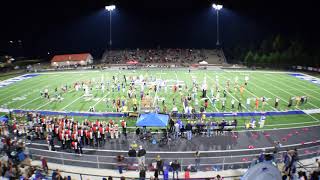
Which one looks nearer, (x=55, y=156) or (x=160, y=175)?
(x=160, y=175)

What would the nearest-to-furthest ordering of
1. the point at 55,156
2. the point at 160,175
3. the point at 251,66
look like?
the point at 160,175
the point at 55,156
the point at 251,66

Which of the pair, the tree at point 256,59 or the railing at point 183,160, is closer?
the railing at point 183,160

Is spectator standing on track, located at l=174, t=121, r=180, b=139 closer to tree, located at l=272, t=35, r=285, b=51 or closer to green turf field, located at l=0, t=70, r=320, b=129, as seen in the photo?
green turf field, located at l=0, t=70, r=320, b=129

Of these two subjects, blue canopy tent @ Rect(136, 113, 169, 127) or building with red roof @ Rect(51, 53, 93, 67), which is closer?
blue canopy tent @ Rect(136, 113, 169, 127)

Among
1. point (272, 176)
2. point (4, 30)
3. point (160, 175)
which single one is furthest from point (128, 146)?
point (4, 30)

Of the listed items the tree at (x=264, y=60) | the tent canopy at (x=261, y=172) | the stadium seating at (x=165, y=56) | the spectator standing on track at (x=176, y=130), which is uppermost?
the stadium seating at (x=165, y=56)

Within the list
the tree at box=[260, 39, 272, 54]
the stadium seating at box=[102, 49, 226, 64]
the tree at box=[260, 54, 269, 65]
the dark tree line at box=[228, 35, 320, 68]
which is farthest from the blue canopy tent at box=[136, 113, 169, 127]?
the stadium seating at box=[102, 49, 226, 64]

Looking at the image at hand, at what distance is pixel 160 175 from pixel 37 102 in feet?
73.9

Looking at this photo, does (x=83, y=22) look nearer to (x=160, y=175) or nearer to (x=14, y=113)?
(x=14, y=113)

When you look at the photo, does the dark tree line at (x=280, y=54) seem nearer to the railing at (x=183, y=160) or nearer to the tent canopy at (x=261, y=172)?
the railing at (x=183, y=160)

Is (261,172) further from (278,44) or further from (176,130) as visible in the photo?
(278,44)

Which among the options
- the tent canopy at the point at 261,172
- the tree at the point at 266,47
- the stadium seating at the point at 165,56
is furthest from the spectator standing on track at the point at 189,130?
the stadium seating at the point at 165,56

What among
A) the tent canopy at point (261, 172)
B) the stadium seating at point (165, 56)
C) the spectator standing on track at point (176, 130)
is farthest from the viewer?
the stadium seating at point (165, 56)

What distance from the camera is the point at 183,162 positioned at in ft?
49.3
